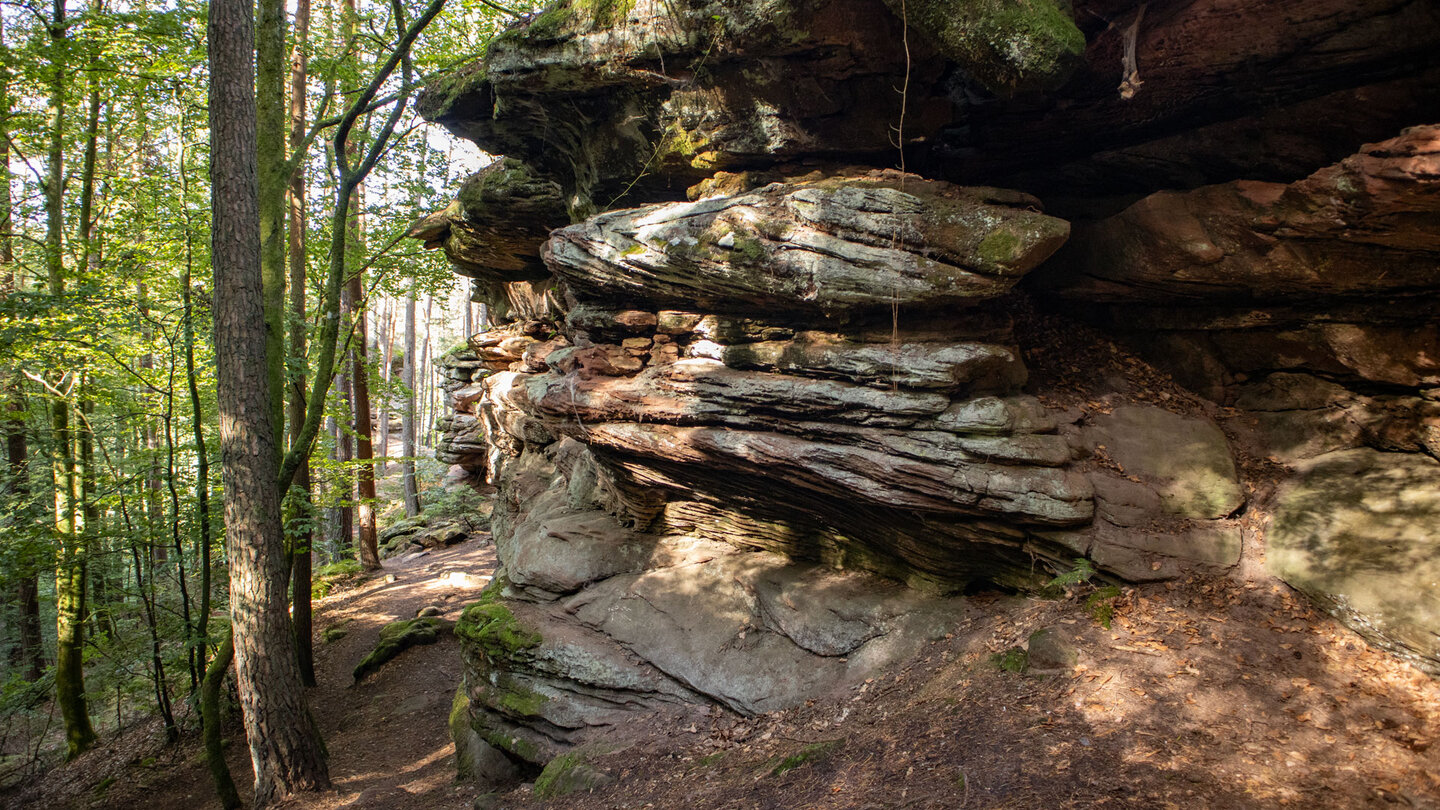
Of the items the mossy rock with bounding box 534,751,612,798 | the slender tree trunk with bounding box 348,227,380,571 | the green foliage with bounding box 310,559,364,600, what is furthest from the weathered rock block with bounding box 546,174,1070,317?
the green foliage with bounding box 310,559,364,600

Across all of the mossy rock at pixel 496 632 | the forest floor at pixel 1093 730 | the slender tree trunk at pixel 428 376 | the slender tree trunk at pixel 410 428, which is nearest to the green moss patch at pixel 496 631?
the mossy rock at pixel 496 632

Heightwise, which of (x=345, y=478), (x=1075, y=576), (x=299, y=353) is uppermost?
(x=299, y=353)

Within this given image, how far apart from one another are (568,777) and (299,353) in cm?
999

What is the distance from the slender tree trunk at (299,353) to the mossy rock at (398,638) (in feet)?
3.37

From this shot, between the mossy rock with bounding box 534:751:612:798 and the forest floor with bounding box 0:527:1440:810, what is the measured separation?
9cm

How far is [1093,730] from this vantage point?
15.0 feet

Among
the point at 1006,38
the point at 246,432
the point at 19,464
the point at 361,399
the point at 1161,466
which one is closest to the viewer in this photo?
the point at 1006,38

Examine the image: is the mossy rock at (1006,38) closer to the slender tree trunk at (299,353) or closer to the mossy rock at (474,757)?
the mossy rock at (474,757)

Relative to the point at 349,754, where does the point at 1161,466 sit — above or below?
above

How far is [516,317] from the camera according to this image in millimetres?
15664

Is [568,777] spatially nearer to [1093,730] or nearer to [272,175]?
[1093,730]

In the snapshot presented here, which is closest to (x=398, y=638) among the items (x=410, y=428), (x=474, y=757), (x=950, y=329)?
(x=474, y=757)

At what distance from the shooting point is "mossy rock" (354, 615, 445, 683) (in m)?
12.5

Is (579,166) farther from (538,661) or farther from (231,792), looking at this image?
(231,792)
